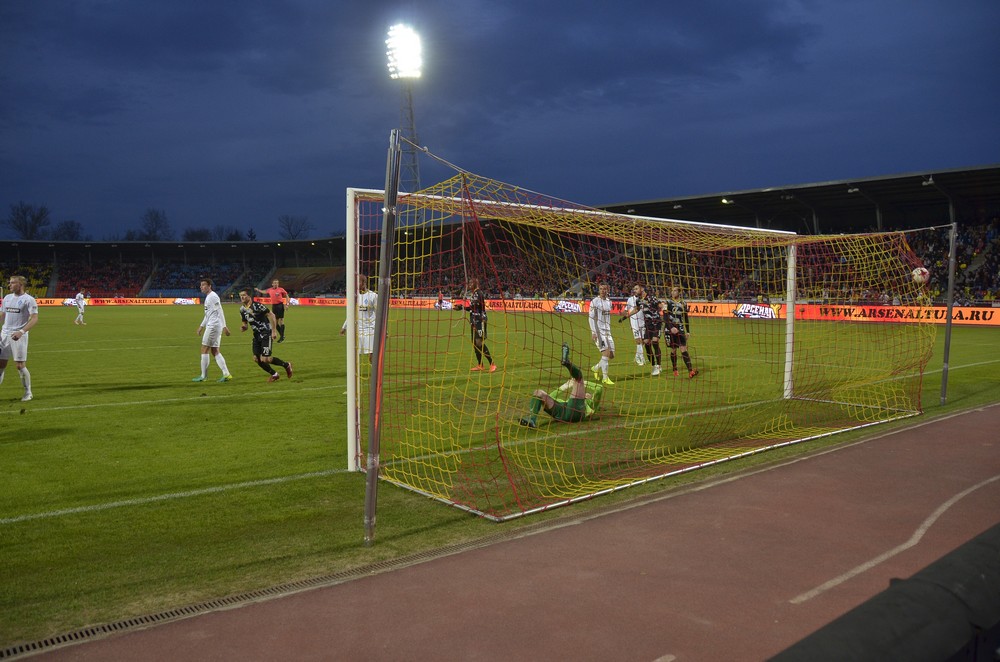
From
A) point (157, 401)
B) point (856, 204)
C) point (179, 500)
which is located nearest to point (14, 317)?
point (157, 401)

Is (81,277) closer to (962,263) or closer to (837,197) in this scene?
(837,197)

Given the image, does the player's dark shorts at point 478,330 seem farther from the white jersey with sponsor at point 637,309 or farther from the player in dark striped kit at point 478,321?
the white jersey with sponsor at point 637,309

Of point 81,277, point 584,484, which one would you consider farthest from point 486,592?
point 81,277

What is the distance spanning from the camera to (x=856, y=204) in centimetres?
4000

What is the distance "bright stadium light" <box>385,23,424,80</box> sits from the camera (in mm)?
16062

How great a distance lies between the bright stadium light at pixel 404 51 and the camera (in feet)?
52.7

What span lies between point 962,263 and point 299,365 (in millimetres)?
36477

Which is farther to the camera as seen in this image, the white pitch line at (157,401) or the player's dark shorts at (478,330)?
the player's dark shorts at (478,330)

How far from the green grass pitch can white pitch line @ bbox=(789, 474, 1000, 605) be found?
195 centimetres

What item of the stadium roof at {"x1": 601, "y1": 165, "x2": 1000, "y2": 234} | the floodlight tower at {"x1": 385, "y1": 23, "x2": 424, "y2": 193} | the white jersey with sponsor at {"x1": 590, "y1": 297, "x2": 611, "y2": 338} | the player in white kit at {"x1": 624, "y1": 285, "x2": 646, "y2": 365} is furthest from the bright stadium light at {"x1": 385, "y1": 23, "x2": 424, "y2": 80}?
the stadium roof at {"x1": 601, "y1": 165, "x2": 1000, "y2": 234}

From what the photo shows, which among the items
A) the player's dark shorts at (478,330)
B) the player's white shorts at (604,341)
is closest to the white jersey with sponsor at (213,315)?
the player's dark shorts at (478,330)

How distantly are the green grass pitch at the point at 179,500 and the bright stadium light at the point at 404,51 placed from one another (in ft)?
24.7

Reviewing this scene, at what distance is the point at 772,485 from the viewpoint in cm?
657

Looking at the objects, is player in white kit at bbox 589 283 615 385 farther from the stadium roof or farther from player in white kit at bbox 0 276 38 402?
the stadium roof
